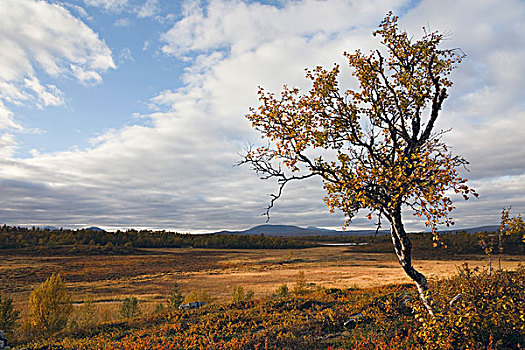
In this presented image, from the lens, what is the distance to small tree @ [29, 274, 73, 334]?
20781mm

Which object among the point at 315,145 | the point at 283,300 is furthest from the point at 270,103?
the point at 283,300

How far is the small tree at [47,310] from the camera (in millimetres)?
20781

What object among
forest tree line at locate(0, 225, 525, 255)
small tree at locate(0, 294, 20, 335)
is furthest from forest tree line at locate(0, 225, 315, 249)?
small tree at locate(0, 294, 20, 335)

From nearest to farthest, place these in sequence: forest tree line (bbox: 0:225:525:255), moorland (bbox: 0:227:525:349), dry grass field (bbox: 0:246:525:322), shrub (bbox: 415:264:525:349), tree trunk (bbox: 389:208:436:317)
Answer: shrub (bbox: 415:264:525:349) → tree trunk (bbox: 389:208:436:317) → moorland (bbox: 0:227:525:349) → dry grass field (bbox: 0:246:525:322) → forest tree line (bbox: 0:225:525:255)

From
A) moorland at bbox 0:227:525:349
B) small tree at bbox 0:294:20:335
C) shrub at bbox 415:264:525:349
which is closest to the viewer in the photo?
shrub at bbox 415:264:525:349

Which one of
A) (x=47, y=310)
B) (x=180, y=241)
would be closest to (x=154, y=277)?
(x=47, y=310)

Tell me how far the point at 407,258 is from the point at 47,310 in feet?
72.7

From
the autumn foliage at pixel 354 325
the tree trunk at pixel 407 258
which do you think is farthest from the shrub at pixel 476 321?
the tree trunk at pixel 407 258

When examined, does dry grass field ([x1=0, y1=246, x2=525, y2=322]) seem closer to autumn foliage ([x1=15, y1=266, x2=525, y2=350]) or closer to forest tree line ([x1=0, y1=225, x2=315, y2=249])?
autumn foliage ([x1=15, y1=266, x2=525, y2=350])

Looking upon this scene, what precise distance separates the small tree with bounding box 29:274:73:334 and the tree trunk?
2114cm

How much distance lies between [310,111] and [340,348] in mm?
7323

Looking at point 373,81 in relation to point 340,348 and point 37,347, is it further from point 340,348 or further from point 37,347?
point 37,347

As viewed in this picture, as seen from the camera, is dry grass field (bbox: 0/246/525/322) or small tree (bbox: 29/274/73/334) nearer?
small tree (bbox: 29/274/73/334)

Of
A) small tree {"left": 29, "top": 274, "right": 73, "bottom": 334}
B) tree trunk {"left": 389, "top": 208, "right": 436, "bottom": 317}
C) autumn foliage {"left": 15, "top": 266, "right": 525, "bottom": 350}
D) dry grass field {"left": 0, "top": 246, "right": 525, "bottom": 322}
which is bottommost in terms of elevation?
dry grass field {"left": 0, "top": 246, "right": 525, "bottom": 322}
